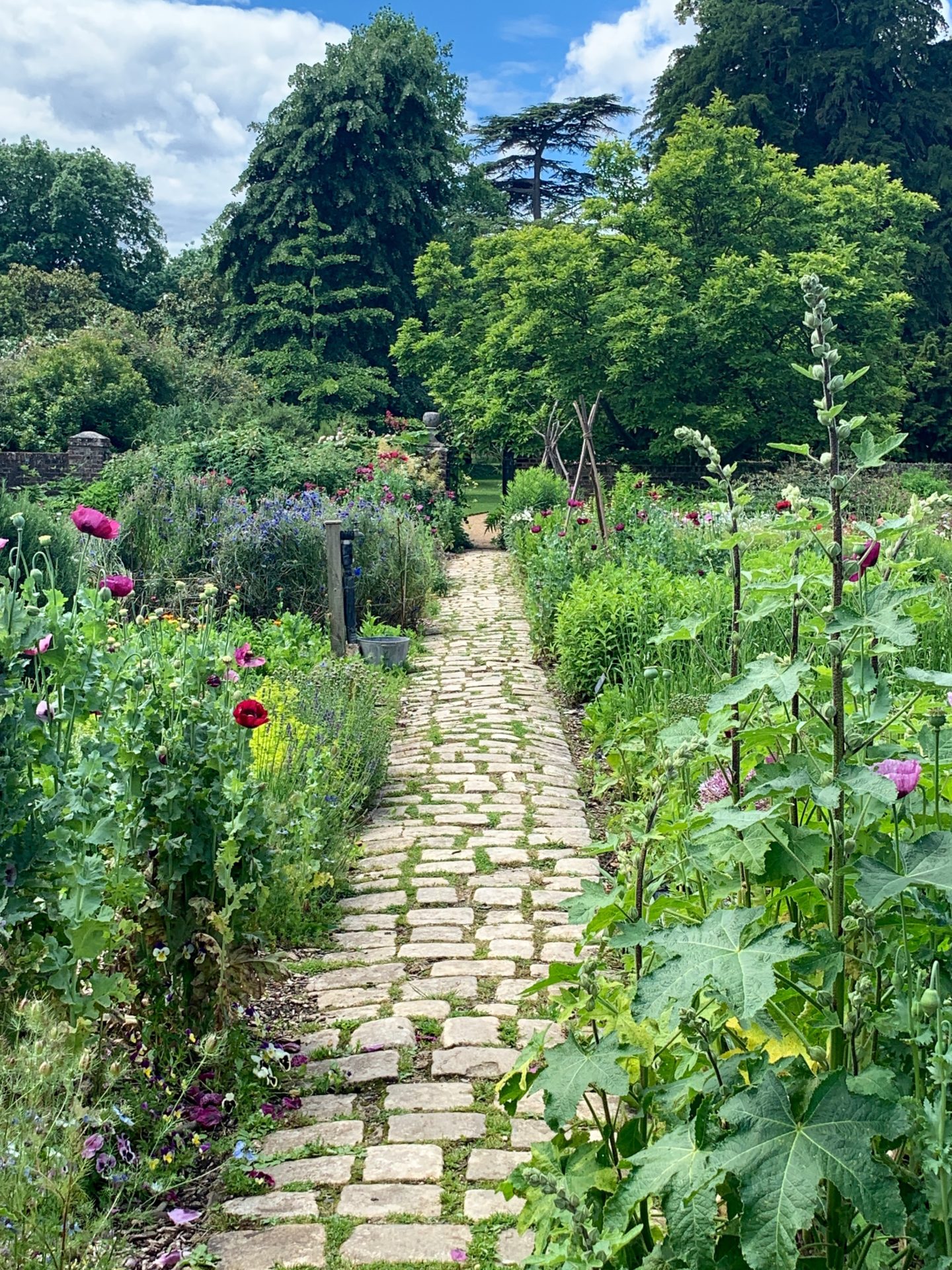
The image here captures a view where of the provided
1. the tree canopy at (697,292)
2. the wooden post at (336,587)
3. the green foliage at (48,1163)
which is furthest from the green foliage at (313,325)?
the green foliage at (48,1163)

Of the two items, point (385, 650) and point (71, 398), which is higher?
point (71, 398)

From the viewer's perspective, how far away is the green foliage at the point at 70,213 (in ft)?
122

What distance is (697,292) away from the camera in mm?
17297

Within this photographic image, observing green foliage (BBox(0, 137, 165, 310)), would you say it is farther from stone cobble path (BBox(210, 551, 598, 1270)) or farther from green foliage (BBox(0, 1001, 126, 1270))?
green foliage (BBox(0, 1001, 126, 1270))

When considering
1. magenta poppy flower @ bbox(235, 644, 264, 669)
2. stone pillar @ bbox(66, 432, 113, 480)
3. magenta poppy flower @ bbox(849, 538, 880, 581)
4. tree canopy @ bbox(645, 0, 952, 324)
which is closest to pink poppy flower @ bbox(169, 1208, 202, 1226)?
magenta poppy flower @ bbox(235, 644, 264, 669)

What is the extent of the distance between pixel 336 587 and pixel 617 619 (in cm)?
204

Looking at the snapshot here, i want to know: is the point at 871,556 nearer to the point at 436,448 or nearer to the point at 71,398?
the point at 436,448

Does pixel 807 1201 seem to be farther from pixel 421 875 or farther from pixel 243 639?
pixel 243 639

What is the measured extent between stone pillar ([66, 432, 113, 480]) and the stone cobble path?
10542 mm

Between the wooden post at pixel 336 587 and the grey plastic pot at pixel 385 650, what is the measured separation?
249 millimetres

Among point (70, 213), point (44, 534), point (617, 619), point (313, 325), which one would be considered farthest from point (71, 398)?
point (70, 213)

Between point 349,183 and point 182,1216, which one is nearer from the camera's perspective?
point 182,1216

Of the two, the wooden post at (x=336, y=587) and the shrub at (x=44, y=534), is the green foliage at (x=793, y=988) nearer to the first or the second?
the wooden post at (x=336, y=587)

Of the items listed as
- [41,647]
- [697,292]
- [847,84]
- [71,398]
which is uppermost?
[847,84]
